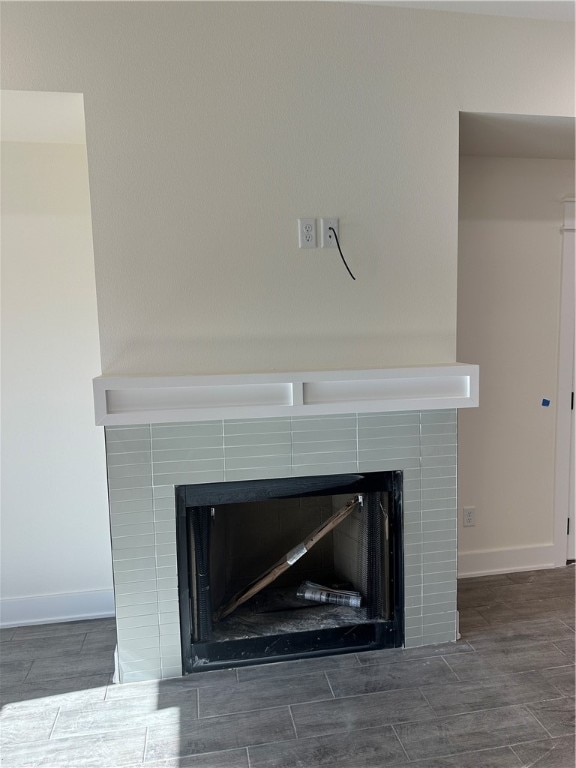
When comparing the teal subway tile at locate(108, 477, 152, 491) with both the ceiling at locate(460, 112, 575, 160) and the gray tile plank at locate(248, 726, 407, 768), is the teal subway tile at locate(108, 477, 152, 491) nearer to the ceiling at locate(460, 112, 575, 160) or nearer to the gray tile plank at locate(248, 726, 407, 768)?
the gray tile plank at locate(248, 726, 407, 768)

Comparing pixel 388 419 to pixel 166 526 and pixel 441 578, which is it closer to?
pixel 441 578

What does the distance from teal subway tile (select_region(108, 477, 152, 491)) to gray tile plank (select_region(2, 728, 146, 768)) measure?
81 centimetres

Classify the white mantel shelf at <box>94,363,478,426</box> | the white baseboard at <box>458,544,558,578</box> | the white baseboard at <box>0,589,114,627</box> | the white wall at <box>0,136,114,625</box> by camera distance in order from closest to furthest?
the white mantel shelf at <box>94,363,478,426</box> < the white wall at <box>0,136,114,625</box> < the white baseboard at <box>0,589,114,627</box> < the white baseboard at <box>458,544,558,578</box>

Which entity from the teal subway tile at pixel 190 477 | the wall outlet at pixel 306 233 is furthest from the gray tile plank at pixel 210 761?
the wall outlet at pixel 306 233

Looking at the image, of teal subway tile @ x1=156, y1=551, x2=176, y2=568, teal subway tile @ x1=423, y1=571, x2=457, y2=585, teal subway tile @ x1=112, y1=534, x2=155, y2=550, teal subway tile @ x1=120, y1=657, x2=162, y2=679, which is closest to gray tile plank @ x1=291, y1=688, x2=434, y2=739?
teal subway tile @ x1=423, y1=571, x2=457, y2=585

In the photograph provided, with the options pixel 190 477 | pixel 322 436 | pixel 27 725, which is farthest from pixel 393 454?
pixel 27 725

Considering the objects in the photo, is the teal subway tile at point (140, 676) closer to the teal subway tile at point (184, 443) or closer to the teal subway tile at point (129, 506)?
the teal subway tile at point (129, 506)

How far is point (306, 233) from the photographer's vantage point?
213 cm

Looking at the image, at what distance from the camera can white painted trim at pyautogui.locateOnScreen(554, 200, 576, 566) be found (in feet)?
9.64

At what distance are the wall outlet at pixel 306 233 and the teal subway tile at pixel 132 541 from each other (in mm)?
1257

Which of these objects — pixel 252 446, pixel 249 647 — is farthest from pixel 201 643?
pixel 252 446

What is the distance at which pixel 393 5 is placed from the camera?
6.88 ft

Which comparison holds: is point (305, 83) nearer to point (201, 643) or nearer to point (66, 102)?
point (66, 102)

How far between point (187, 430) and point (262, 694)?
1.01 meters
